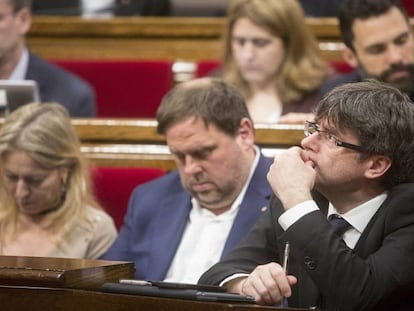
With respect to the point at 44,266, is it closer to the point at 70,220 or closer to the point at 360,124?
the point at 360,124

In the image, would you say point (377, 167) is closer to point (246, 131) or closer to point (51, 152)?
point (246, 131)

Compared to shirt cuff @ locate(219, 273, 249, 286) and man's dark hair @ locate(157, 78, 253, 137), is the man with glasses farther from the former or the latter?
man's dark hair @ locate(157, 78, 253, 137)

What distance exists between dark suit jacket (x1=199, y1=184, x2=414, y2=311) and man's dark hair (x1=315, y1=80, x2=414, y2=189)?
4 cm

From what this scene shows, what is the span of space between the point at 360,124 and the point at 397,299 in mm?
256

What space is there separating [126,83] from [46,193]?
3.36 ft

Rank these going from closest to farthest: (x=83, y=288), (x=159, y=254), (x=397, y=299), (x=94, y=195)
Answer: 1. (x=83, y=288)
2. (x=397, y=299)
3. (x=159, y=254)
4. (x=94, y=195)

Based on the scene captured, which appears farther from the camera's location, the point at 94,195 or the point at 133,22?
the point at 133,22

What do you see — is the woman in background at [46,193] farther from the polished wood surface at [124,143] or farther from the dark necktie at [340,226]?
the dark necktie at [340,226]

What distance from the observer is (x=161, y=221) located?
2268 millimetres

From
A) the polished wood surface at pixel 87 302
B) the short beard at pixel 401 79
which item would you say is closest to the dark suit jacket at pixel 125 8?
the short beard at pixel 401 79

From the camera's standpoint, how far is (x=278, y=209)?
1767 mm

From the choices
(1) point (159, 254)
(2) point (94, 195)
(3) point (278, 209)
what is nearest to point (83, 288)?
(3) point (278, 209)

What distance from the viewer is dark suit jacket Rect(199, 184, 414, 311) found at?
5.15 ft

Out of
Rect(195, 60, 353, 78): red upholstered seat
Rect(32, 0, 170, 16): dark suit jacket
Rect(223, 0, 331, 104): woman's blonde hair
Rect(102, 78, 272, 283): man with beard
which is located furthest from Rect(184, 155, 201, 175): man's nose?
Rect(32, 0, 170, 16): dark suit jacket
